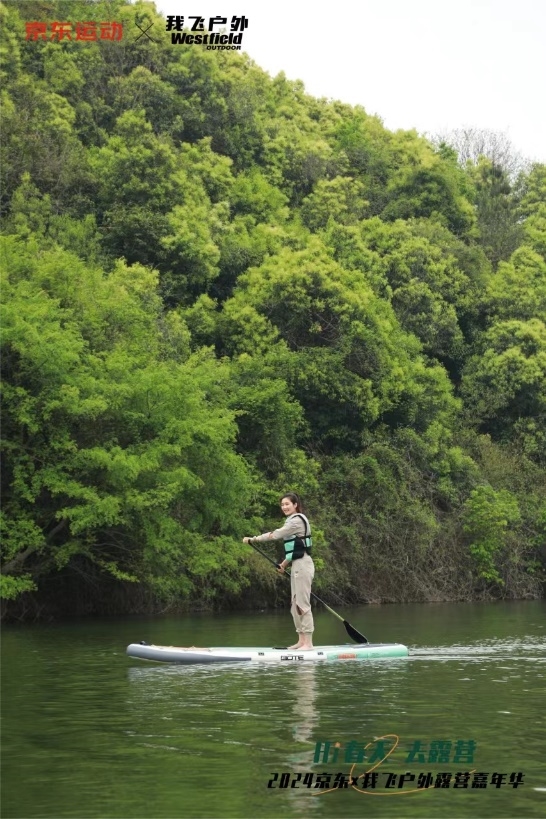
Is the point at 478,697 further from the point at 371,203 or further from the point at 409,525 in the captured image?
the point at 371,203

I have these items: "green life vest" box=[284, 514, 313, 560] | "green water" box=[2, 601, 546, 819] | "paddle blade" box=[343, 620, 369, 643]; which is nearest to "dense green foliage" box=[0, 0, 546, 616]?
"green water" box=[2, 601, 546, 819]

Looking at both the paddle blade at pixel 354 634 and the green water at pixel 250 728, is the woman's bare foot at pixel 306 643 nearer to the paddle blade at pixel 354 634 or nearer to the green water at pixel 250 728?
Result: the green water at pixel 250 728

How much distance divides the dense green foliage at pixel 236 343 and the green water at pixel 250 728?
9.05 meters

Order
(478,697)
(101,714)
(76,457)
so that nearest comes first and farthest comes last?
(101,714) → (478,697) → (76,457)

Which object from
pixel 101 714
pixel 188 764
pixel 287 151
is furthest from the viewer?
pixel 287 151

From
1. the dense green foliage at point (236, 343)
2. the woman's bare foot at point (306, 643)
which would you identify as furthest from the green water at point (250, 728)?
the dense green foliage at point (236, 343)

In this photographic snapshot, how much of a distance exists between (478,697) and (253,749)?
4.63 metres

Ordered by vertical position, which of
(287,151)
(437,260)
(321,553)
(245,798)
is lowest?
(245,798)

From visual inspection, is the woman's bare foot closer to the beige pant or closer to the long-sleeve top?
the beige pant

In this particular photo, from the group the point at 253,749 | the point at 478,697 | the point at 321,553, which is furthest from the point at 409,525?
the point at 253,749

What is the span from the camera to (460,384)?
56344mm

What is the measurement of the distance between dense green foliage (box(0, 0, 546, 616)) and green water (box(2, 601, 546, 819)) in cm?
905

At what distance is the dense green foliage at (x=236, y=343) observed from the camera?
3334 centimetres

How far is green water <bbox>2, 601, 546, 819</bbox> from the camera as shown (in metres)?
10.2
